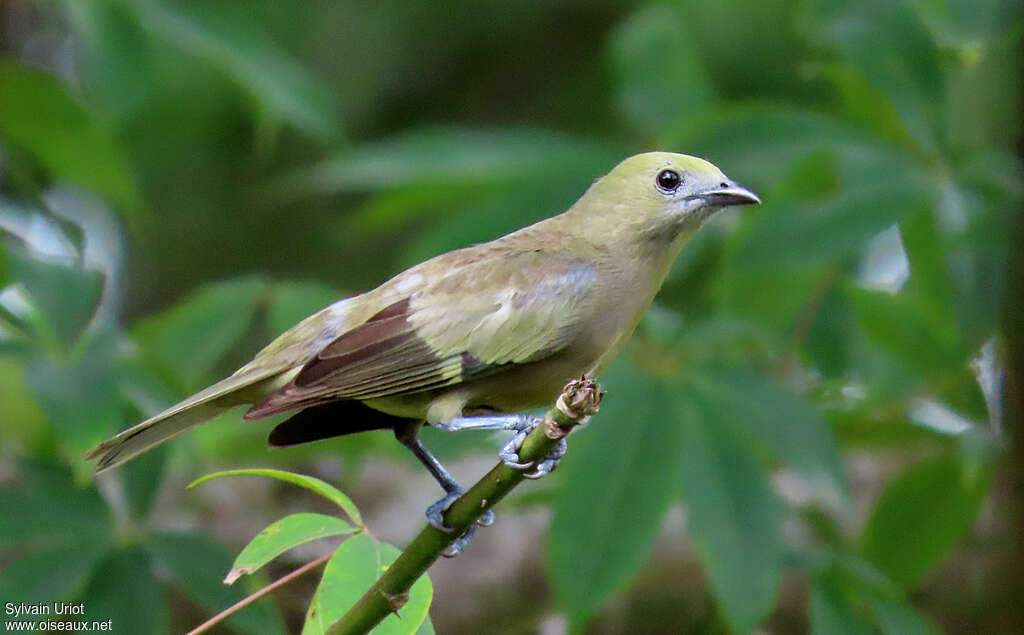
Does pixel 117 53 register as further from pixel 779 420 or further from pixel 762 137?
pixel 779 420

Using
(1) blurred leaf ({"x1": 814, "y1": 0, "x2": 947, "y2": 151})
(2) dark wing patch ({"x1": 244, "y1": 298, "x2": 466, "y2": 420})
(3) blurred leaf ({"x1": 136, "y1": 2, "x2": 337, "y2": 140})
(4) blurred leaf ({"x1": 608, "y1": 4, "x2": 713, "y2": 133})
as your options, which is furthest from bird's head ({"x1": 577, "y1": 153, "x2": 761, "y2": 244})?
(3) blurred leaf ({"x1": 136, "y1": 2, "x2": 337, "y2": 140})

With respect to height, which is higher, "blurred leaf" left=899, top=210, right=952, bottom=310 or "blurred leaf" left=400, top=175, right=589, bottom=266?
"blurred leaf" left=400, top=175, right=589, bottom=266

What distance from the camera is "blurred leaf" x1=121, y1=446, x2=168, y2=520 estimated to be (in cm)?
414

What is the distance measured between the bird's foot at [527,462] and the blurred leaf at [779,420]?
1520 millimetres

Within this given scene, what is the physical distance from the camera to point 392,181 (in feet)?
16.5

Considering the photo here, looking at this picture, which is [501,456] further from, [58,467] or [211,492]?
[211,492]

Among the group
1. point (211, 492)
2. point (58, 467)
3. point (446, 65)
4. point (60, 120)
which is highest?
point (446, 65)

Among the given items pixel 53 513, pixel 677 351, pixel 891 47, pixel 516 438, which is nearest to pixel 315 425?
pixel 516 438

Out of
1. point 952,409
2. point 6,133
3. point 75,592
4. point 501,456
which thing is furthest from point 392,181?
point 501,456

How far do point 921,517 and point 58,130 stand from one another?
353cm

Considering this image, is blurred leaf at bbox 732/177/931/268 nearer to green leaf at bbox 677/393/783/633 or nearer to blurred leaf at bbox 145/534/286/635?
green leaf at bbox 677/393/783/633

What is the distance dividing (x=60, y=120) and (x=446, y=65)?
3785 mm

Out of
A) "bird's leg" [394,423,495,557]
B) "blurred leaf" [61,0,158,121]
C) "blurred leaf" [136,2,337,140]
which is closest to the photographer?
"bird's leg" [394,423,495,557]

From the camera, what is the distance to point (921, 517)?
4.59 metres
